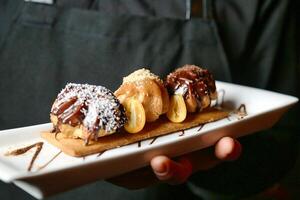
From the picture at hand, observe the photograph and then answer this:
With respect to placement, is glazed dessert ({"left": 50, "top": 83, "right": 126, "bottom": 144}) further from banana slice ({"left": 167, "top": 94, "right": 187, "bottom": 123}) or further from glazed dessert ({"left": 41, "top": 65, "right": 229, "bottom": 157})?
banana slice ({"left": 167, "top": 94, "right": 187, "bottom": 123})

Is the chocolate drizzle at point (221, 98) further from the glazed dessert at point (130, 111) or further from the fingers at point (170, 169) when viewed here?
the fingers at point (170, 169)

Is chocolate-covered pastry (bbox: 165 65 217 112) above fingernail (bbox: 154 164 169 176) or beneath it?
above

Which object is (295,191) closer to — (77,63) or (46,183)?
Result: (77,63)

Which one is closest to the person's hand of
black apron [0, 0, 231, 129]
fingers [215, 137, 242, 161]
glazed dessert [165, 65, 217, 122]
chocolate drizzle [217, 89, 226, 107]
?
fingers [215, 137, 242, 161]

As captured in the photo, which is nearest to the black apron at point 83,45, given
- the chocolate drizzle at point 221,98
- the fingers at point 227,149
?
the chocolate drizzle at point 221,98

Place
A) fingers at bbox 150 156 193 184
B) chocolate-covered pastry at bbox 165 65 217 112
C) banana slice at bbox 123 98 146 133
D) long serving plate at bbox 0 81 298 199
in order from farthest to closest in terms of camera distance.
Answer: chocolate-covered pastry at bbox 165 65 217 112
banana slice at bbox 123 98 146 133
fingers at bbox 150 156 193 184
long serving plate at bbox 0 81 298 199

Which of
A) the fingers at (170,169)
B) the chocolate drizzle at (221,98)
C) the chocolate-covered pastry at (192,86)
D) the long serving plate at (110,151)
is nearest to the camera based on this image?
the long serving plate at (110,151)
